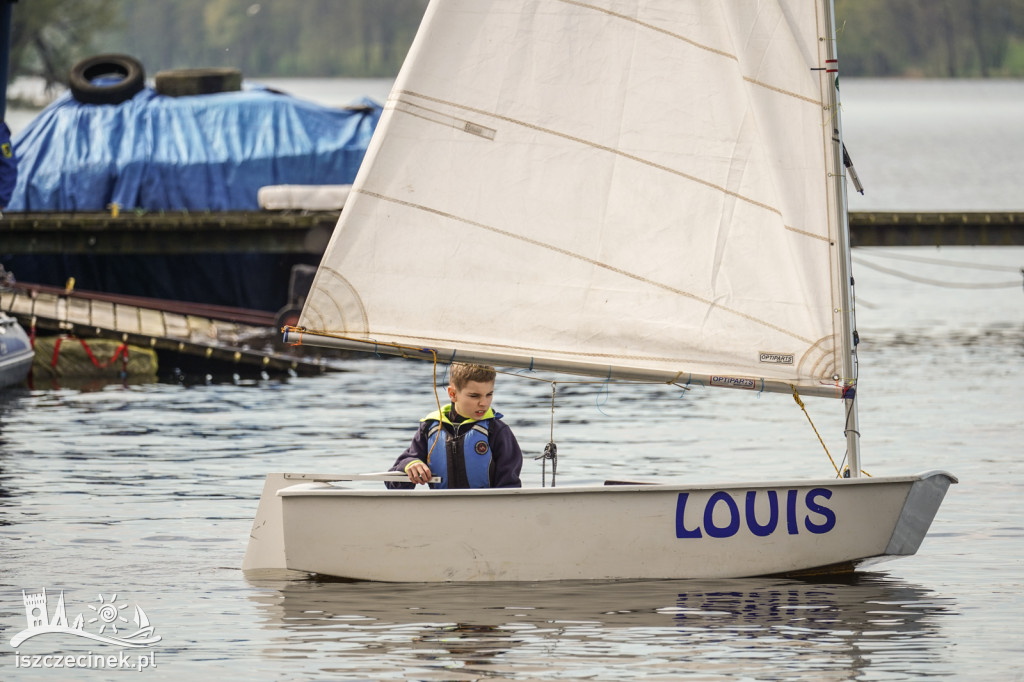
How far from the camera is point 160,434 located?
22750 millimetres

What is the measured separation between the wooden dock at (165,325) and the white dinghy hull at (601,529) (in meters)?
17.8

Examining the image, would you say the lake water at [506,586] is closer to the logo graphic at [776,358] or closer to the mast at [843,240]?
the mast at [843,240]

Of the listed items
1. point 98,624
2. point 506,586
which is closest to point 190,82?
point 506,586

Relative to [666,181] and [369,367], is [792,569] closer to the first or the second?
[666,181]

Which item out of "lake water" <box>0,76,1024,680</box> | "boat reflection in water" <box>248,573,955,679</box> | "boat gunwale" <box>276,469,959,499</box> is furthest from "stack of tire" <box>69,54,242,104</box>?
"boat gunwale" <box>276,469,959,499</box>

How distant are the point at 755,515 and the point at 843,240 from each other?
204 centimetres

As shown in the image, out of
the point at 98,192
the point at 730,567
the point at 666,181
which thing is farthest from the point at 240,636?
the point at 98,192

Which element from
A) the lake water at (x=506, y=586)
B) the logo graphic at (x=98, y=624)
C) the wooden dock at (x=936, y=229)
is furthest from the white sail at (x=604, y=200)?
the wooden dock at (x=936, y=229)

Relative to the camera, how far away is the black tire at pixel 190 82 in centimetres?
4288

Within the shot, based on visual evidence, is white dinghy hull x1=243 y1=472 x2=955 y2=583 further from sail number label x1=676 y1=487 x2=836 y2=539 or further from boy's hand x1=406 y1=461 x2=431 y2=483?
boy's hand x1=406 y1=461 x2=431 y2=483

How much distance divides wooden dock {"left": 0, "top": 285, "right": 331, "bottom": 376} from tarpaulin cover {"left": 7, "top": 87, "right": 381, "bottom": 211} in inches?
134

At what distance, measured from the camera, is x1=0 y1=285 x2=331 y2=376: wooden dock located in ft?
99.6

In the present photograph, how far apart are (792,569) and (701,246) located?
7.97 ft

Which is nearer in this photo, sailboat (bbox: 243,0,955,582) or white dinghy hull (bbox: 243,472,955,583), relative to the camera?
white dinghy hull (bbox: 243,472,955,583)
